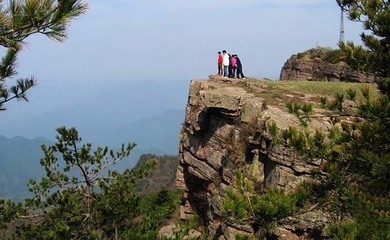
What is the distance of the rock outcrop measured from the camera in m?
29.0

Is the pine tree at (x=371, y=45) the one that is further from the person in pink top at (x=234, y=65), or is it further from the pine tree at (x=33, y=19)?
the person in pink top at (x=234, y=65)

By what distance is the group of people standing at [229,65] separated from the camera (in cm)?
2117

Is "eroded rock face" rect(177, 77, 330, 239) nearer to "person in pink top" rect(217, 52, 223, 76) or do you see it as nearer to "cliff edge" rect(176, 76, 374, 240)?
"cliff edge" rect(176, 76, 374, 240)

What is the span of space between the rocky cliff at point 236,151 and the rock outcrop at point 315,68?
11.4m

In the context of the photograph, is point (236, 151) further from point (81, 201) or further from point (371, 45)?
point (371, 45)

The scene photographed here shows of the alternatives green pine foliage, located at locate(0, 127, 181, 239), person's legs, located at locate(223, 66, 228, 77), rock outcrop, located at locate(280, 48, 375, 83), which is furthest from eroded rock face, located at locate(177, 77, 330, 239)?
rock outcrop, located at locate(280, 48, 375, 83)

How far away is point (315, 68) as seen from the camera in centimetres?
3188

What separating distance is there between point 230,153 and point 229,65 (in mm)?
6434

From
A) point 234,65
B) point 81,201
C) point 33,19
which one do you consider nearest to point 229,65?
point 234,65

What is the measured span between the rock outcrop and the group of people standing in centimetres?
895

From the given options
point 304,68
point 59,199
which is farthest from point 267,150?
point 304,68

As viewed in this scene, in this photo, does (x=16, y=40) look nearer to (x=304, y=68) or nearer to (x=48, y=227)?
(x=48, y=227)

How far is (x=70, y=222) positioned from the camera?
36.2ft

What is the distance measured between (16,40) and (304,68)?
29.7 metres
